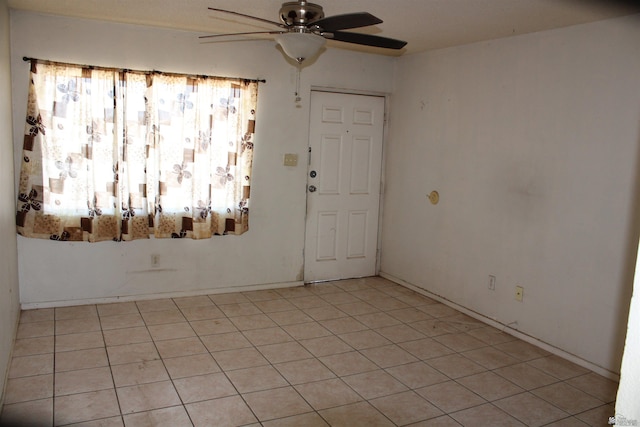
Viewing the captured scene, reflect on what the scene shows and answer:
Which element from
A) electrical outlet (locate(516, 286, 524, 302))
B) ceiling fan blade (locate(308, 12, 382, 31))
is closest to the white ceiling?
ceiling fan blade (locate(308, 12, 382, 31))

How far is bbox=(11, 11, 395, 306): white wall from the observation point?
12.6ft

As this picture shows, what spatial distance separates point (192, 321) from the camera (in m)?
3.91

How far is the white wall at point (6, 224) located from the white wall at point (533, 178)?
3448mm

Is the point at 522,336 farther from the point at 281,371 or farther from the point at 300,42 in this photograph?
the point at 300,42

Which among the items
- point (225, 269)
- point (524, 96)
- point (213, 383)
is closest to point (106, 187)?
point (225, 269)

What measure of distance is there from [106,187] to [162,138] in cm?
61

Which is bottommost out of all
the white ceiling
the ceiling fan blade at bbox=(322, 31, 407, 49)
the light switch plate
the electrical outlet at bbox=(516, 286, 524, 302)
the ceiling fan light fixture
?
the electrical outlet at bbox=(516, 286, 524, 302)

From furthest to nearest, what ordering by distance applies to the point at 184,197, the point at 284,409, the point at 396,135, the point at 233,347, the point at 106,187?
the point at 396,135
the point at 184,197
the point at 106,187
the point at 233,347
the point at 284,409

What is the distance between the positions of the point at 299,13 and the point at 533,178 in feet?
7.04

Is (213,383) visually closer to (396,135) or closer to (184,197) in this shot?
(184,197)

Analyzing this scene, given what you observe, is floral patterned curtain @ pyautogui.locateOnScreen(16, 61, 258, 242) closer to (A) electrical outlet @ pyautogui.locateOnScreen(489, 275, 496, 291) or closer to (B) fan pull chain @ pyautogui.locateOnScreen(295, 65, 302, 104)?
(B) fan pull chain @ pyautogui.locateOnScreen(295, 65, 302, 104)

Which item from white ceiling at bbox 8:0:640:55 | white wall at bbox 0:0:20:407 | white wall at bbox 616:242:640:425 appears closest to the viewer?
white wall at bbox 616:242:640:425

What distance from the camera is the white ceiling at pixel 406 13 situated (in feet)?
9.85

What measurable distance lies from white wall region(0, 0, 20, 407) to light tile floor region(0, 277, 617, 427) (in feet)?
0.65
